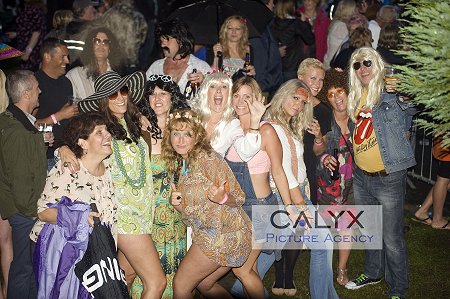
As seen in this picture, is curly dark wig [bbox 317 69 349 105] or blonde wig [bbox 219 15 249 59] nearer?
curly dark wig [bbox 317 69 349 105]

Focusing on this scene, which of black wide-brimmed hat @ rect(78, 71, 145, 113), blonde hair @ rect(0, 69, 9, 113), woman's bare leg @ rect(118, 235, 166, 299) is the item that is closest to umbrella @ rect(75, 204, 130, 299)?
woman's bare leg @ rect(118, 235, 166, 299)

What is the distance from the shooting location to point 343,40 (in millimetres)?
11258

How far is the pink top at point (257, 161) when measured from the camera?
6426mm

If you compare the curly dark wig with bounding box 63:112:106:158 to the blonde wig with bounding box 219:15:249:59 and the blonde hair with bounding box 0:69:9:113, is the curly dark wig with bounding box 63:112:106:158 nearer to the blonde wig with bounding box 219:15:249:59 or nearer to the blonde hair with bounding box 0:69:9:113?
the blonde hair with bounding box 0:69:9:113

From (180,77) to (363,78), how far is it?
85.7 inches

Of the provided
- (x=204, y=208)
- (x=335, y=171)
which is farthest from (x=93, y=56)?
(x=204, y=208)

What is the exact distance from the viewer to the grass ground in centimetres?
759

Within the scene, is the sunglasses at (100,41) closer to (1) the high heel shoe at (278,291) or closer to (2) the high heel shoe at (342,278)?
(1) the high heel shoe at (278,291)

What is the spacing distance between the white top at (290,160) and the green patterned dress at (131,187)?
1.26 meters

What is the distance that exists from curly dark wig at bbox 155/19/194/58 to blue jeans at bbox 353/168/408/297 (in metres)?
2.36

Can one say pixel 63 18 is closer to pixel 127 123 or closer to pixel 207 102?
pixel 207 102

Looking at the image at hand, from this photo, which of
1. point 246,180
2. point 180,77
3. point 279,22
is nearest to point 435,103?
point 246,180

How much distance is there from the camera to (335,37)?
11320mm

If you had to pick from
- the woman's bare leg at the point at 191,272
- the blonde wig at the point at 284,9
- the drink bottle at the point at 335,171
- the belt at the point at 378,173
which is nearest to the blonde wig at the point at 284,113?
the drink bottle at the point at 335,171
